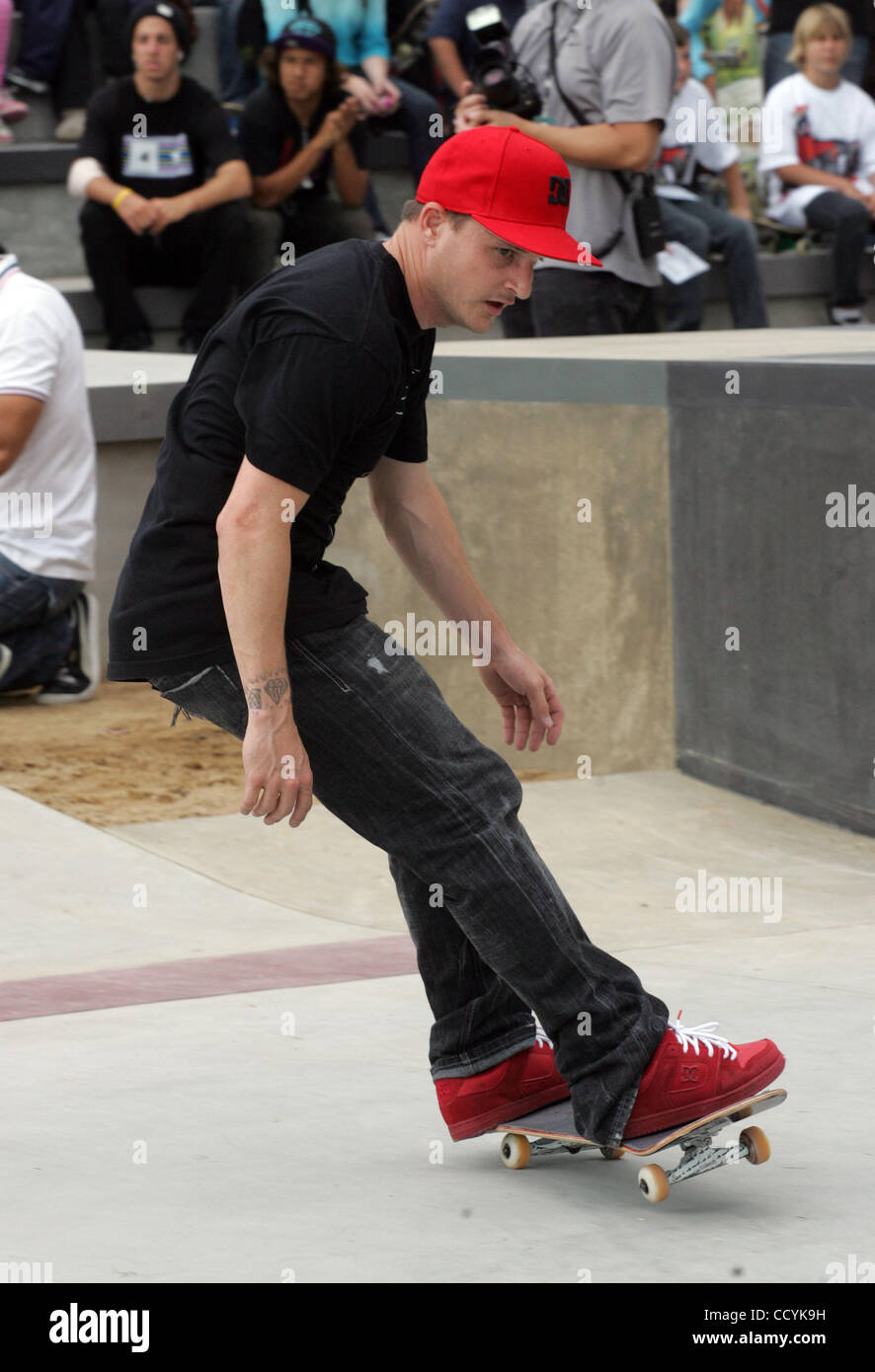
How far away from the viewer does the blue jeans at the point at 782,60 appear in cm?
1154

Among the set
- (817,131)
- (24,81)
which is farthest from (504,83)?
(24,81)

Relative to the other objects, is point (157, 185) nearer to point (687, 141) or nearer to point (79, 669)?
point (687, 141)

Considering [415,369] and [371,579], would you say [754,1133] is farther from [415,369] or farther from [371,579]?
[371,579]

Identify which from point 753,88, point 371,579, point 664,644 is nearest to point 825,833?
point 664,644

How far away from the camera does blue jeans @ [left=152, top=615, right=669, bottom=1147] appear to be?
9.78 feet

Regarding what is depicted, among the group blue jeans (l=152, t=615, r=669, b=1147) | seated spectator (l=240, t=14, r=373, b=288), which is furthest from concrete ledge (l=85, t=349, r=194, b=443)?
blue jeans (l=152, t=615, r=669, b=1147)

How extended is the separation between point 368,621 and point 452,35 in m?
8.40

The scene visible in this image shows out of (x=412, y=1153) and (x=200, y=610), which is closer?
(x=200, y=610)

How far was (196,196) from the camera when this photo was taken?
387 inches

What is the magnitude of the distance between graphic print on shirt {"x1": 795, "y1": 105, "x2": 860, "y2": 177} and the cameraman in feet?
13.1

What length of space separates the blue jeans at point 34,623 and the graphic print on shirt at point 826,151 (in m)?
5.89

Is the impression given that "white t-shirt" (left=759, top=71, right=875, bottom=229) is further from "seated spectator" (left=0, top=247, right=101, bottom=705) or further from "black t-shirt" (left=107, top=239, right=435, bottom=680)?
"black t-shirt" (left=107, top=239, right=435, bottom=680)

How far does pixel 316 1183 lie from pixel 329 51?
7.97 meters

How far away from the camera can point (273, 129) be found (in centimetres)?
1020
